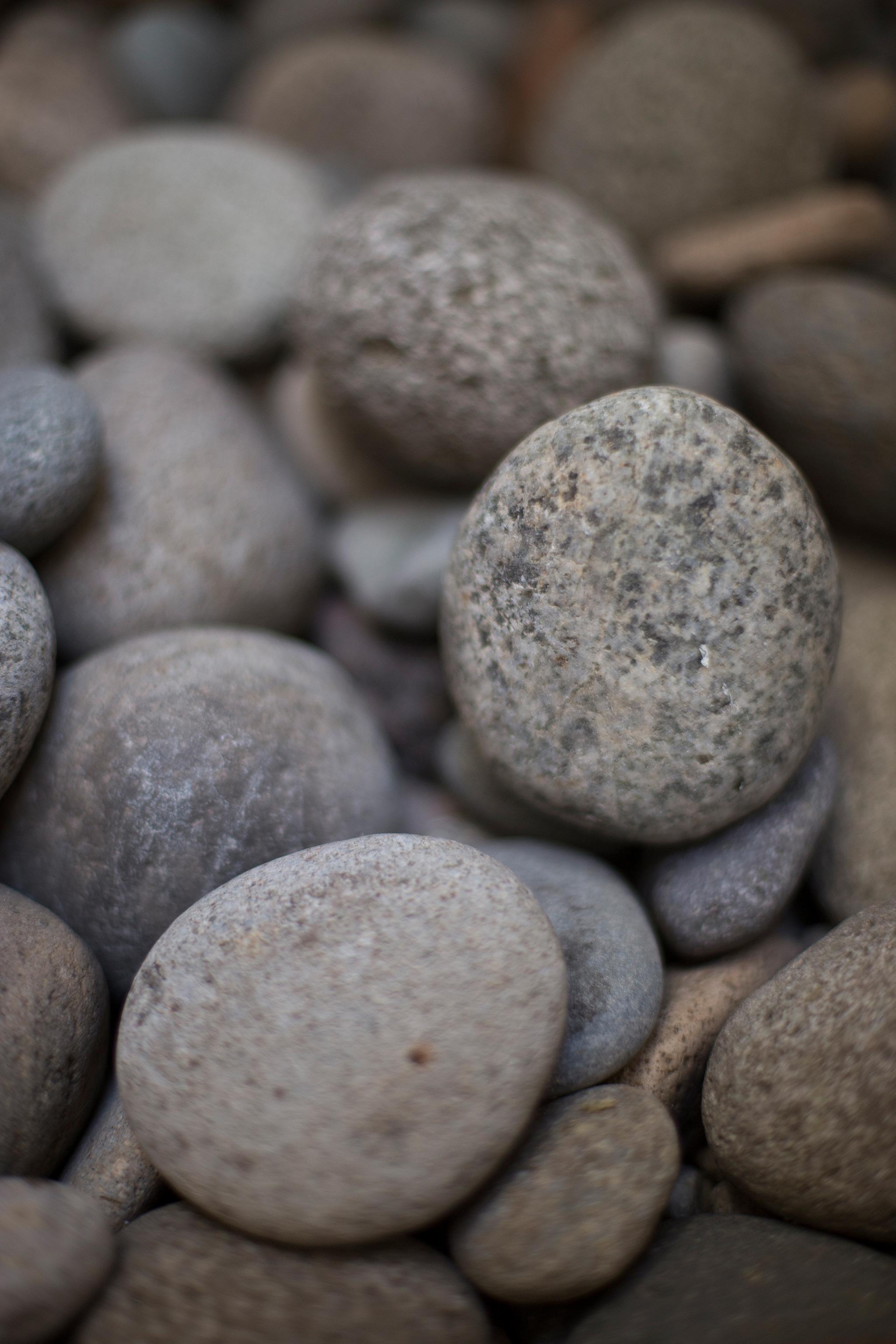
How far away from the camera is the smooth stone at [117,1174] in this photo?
137 cm

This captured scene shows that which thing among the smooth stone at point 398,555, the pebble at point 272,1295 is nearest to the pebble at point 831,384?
the smooth stone at point 398,555

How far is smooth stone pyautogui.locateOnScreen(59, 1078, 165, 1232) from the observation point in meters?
1.37

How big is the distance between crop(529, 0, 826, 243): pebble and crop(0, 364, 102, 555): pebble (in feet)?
5.90

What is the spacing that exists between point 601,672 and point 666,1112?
674 mm

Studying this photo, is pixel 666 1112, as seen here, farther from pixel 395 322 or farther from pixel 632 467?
pixel 395 322

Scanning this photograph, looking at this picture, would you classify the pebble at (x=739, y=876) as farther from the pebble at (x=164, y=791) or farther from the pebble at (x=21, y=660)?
the pebble at (x=21, y=660)

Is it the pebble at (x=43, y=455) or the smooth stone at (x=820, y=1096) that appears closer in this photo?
the smooth stone at (x=820, y=1096)

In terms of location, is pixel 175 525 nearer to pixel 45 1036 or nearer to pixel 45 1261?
pixel 45 1036

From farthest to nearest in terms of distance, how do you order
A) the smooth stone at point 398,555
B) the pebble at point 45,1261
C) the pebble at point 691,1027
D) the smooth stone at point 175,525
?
the smooth stone at point 398,555
the smooth stone at point 175,525
the pebble at point 691,1027
the pebble at point 45,1261

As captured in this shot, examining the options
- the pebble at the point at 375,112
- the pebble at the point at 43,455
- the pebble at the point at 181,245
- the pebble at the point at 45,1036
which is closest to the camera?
the pebble at the point at 45,1036

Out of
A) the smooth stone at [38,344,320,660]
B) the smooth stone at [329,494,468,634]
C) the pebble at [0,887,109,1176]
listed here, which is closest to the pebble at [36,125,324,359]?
the smooth stone at [38,344,320,660]

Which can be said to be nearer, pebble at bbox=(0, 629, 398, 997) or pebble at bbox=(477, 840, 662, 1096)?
pebble at bbox=(477, 840, 662, 1096)

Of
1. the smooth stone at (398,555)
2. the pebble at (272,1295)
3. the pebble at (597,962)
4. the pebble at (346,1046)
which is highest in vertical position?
the smooth stone at (398,555)

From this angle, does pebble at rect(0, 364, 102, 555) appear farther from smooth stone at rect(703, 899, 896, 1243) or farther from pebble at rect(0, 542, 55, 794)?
smooth stone at rect(703, 899, 896, 1243)
